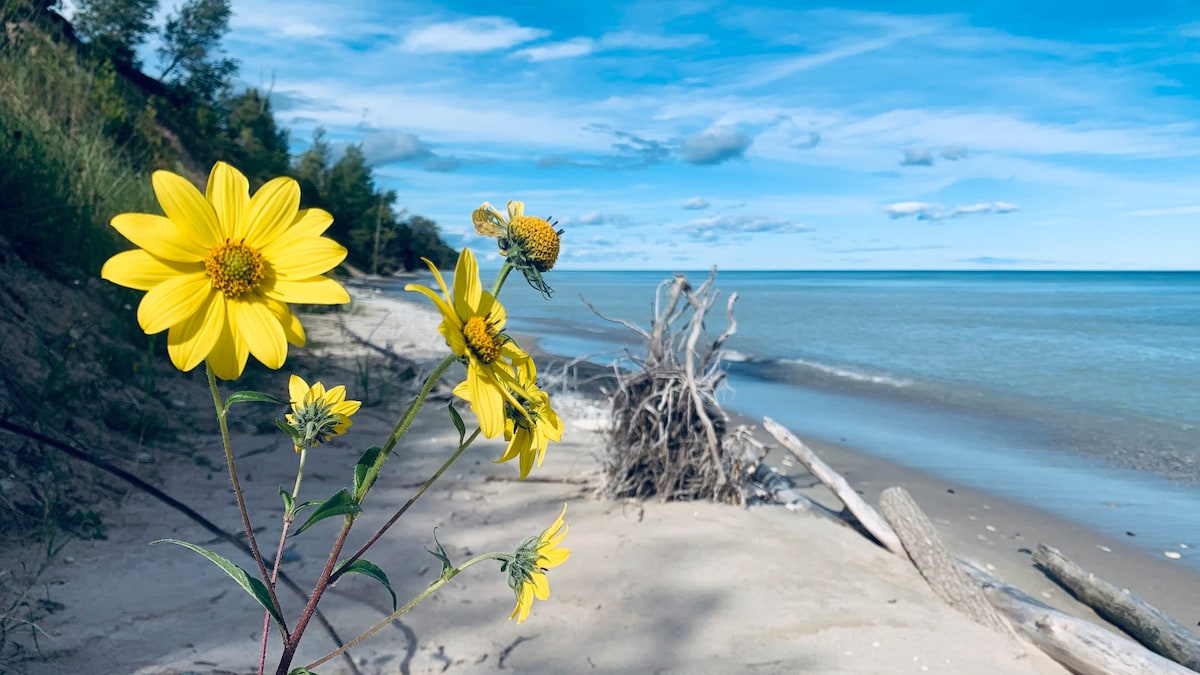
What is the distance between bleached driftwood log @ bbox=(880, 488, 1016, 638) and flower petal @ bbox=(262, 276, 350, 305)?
3.40 meters

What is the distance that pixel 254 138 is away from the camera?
19.6 meters

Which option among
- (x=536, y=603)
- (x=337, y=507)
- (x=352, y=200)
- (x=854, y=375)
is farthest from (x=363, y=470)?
(x=352, y=200)

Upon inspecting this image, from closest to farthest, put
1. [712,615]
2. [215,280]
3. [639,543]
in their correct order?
[215,280]
[712,615]
[639,543]

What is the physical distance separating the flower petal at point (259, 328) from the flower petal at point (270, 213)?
84mm

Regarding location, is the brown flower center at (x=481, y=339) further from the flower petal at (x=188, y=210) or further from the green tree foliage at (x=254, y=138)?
the green tree foliage at (x=254, y=138)

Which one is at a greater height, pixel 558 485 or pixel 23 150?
pixel 23 150

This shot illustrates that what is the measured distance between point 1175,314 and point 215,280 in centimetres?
3270

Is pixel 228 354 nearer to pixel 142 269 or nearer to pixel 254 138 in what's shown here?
pixel 142 269

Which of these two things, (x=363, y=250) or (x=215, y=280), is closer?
(x=215, y=280)

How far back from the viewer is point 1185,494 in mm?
6102

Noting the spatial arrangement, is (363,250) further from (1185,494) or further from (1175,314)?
(1175,314)

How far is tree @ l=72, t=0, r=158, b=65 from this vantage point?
13477mm

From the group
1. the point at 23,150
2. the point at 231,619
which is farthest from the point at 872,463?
the point at 23,150

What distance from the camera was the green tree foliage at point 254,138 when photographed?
16.6 metres
